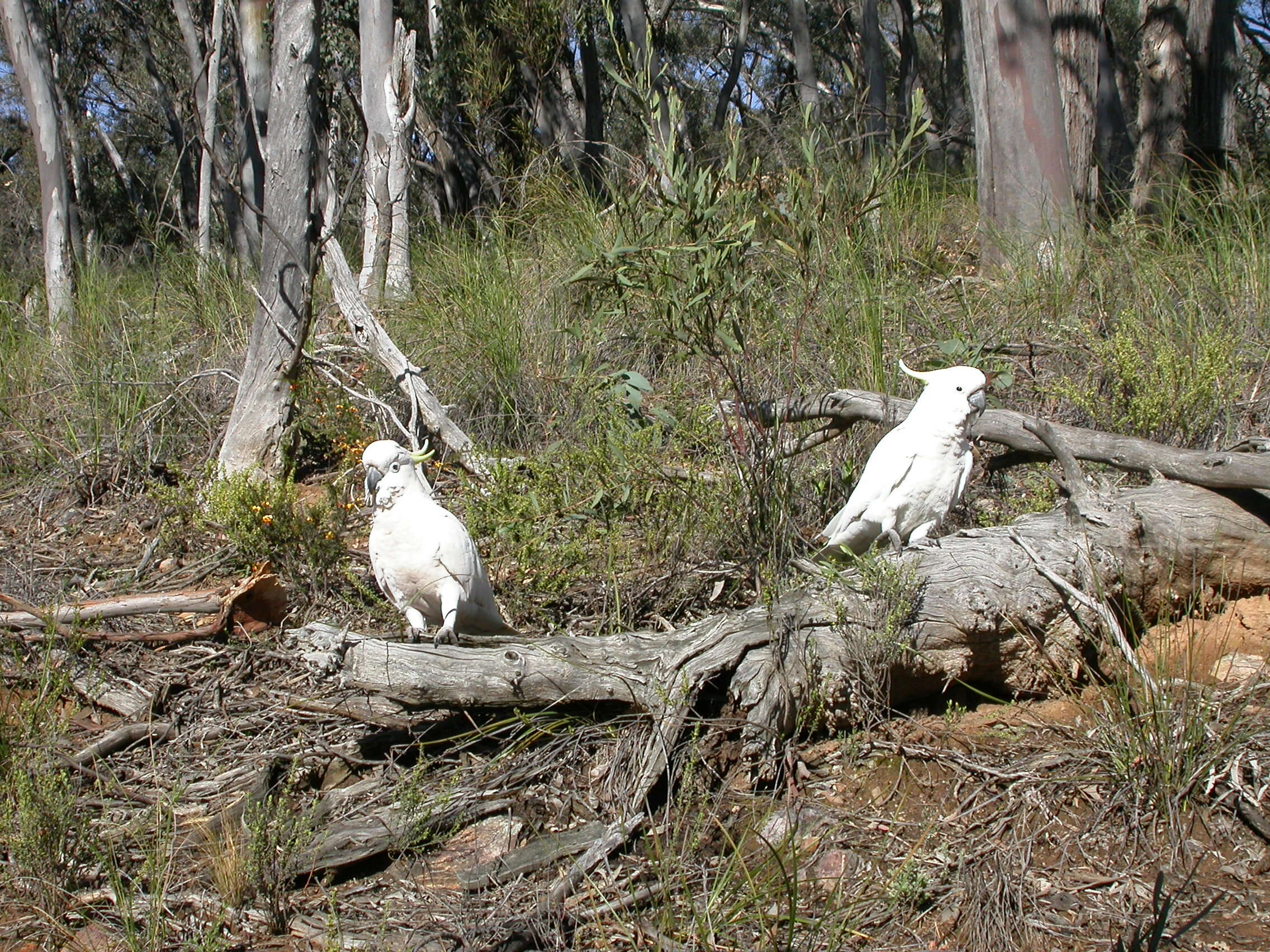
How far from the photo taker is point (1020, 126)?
5.65 meters

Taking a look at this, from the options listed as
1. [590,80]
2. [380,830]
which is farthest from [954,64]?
[380,830]

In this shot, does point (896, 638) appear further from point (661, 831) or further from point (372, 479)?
point (372, 479)

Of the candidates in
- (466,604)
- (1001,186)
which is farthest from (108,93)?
(466,604)

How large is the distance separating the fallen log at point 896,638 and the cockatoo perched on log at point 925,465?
0.42ft

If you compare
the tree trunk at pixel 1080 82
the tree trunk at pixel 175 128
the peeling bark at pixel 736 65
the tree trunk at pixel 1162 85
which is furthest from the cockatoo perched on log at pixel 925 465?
the tree trunk at pixel 175 128

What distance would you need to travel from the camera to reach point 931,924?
220 cm

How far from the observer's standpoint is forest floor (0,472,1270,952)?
7.21 ft

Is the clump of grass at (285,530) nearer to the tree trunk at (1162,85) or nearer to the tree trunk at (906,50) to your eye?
the tree trunk at (1162,85)

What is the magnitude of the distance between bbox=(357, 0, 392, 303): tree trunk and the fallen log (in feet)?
13.4

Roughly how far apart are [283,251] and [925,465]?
327 centimetres

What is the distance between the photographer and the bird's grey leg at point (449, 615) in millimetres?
2887

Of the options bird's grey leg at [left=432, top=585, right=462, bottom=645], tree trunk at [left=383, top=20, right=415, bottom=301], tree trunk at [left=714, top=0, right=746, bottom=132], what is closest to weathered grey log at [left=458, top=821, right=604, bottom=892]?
bird's grey leg at [left=432, top=585, right=462, bottom=645]

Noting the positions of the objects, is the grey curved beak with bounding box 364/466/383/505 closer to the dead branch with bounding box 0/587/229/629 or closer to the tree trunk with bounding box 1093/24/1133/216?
the dead branch with bounding box 0/587/229/629

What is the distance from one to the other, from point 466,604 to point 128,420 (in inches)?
116
